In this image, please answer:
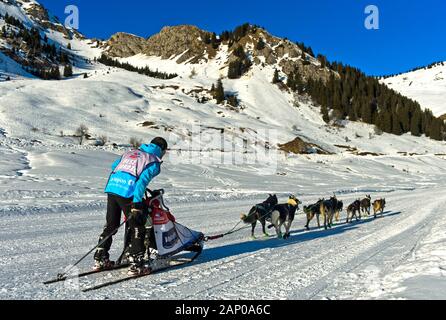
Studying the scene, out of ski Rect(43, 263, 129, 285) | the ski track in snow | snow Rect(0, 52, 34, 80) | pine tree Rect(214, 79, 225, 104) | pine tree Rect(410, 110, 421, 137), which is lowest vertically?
the ski track in snow

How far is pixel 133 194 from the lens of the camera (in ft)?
18.2

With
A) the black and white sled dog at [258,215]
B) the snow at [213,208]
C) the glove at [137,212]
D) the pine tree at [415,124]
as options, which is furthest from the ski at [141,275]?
the pine tree at [415,124]

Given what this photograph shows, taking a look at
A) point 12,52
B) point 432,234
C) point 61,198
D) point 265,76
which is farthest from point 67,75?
point 432,234

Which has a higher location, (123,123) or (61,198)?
(123,123)

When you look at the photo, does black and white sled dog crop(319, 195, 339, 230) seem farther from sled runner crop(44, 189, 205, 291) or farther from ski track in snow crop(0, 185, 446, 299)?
sled runner crop(44, 189, 205, 291)

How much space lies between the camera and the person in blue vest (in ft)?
18.2

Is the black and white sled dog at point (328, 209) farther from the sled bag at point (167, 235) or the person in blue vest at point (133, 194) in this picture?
the person in blue vest at point (133, 194)

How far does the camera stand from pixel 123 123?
205 ft

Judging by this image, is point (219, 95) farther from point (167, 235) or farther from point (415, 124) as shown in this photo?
point (167, 235)

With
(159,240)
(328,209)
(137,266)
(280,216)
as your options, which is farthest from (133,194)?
(328,209)


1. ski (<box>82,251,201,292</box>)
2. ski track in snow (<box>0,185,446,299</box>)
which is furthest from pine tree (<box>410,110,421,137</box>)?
ski (<box>82,251,201,292</box>)

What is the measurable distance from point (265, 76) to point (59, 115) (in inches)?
2576

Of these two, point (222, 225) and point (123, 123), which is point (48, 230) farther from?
point (123, 123)

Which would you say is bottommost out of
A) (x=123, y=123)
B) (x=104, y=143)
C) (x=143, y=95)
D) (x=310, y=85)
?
(x=104, y=143)
